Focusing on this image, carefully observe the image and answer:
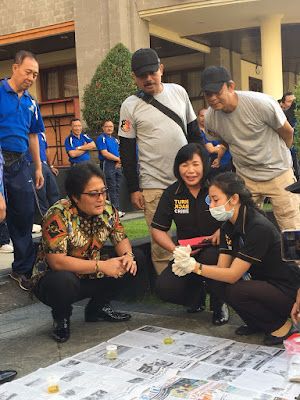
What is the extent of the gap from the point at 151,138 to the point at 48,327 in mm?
1547

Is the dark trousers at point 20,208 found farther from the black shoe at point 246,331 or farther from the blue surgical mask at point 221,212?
the black shoe at point 246,331

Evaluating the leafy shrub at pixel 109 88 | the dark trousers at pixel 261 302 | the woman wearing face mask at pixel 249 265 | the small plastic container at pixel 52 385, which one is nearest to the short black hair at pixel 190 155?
the woman wearing face mask at pixel 249 265

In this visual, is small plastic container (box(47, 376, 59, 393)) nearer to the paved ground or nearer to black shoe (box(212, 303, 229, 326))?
the paved ground

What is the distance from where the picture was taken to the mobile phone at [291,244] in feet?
8.41

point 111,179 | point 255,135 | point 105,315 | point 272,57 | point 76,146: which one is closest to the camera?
point 105,315

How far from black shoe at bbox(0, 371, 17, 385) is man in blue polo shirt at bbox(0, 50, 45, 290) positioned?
1534mm

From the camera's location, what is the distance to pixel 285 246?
8.44 feet

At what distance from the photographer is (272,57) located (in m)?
12.5

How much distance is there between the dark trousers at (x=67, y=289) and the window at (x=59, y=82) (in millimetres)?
12300

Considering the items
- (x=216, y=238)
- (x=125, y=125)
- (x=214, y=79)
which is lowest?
(x=216, y=238)

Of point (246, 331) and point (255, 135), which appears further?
point (255, 135)

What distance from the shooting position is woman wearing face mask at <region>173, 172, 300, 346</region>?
3.20m

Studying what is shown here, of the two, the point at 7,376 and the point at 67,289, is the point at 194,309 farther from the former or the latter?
the point at 7,376

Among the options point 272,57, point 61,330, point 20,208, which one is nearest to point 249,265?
point 61,330
